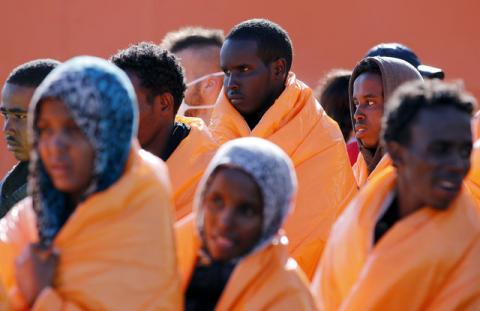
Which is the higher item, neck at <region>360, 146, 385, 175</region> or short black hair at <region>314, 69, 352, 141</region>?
neck at <region>360, 146, 385, 175</region>

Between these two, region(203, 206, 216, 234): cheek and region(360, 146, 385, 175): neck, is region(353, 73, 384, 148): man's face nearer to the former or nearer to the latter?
region(360, 146, 385, 175): neck

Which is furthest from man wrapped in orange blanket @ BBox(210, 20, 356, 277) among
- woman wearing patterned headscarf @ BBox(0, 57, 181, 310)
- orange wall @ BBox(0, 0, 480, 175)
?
orange wall @ BBox(0, 0, 480, 175)

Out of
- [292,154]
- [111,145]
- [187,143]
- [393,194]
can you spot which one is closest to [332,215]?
[292,154]

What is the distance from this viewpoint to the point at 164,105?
19.1ft

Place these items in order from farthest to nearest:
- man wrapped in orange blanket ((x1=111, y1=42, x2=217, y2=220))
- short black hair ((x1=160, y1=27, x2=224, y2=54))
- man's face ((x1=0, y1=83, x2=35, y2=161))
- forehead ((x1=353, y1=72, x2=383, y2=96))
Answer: short black hair ((x1=160, y1=27, x2=224, y2=54)) < forehead ((x1=353, y1=72, x2=383, y2=96)) < man's face ((x1=0, y1=83, x2=35, y2=161)) < man wrapped in orange blanket ((x1=111, y1=42, x2=217, y2=220))

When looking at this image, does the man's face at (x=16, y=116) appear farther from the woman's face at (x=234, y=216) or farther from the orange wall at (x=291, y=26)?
the orange wall at (x=291, y=26)

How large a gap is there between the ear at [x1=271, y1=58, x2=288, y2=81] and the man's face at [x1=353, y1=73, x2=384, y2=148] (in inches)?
16.2

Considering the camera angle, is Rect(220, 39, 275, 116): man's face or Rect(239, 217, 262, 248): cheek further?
Rect(220, 39, 275, 116): man's face

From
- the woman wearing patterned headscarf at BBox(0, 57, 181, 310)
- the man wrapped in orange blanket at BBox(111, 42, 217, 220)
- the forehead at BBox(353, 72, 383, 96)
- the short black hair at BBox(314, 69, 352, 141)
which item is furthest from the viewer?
the short black hair at BBox(314, 69, 352, 141)

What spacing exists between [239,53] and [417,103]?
2.42m

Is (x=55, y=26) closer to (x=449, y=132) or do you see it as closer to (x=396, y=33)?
(x=396, y=33)

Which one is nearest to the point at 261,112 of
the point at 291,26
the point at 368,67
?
the point at 368,67

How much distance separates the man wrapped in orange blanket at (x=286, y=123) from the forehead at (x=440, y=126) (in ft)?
7.09

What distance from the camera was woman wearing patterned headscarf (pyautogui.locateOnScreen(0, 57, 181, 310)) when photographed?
379 cm
